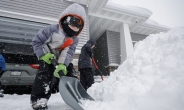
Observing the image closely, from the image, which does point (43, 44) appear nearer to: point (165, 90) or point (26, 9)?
point (165, 90)

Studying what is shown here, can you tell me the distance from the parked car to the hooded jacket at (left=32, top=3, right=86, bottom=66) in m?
1.65

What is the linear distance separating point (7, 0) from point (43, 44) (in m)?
4.31

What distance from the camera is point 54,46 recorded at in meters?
1.88

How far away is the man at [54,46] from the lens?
1575 millimetres

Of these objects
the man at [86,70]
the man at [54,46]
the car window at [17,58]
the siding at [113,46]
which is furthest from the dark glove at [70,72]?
the siding at [113,46]

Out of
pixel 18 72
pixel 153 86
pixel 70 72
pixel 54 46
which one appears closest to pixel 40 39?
pixel 54 46

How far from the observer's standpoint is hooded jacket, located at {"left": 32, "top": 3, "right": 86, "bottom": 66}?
173cm

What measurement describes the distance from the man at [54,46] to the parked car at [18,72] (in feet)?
5.40

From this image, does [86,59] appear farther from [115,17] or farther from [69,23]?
[115,17]

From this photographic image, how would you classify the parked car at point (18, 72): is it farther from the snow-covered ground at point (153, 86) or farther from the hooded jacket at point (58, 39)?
the snow-covered ground at point (153, 86)

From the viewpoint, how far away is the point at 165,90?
105 centimetres

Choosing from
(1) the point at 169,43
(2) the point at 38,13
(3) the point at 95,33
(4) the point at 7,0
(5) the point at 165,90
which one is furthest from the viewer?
(3) the point at 95,33

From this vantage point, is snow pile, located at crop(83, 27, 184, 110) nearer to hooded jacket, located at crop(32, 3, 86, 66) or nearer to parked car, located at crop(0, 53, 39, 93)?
hooded jacket, located at crop(32, 3, 86, 66)

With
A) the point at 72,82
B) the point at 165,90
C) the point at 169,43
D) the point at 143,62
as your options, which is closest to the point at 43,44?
the point at 72,82
